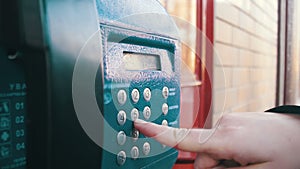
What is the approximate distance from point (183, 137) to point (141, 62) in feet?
0.35

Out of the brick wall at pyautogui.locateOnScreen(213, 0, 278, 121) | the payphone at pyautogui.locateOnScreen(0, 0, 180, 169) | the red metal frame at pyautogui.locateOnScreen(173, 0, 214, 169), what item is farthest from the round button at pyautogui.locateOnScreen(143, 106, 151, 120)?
the brick wall at pyautogui.locateOnScreen(213, 0, 278, 121)

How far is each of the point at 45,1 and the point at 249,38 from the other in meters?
1.80

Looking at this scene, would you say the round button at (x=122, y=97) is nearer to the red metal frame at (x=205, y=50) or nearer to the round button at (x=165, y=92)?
the round button at (x=165, y=92)

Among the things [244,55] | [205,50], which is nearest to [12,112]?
[205,50]

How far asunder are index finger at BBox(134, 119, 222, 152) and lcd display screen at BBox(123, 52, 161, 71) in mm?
61

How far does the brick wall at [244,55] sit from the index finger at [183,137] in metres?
Result: 0.95

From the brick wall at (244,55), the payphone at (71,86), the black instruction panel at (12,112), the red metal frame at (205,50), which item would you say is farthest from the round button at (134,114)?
the brick wall at (244,55)

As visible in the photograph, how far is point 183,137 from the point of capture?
1.42 ft

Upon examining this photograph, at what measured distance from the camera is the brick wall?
1484 mm

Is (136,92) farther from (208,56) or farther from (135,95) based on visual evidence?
(208,56)

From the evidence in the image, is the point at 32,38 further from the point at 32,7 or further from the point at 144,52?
the point at 144,52

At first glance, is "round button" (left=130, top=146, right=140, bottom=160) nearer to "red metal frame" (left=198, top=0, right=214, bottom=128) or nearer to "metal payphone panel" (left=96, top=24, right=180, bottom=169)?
"metal payphone panel" (left=96, top=24, right=180, bottom=169)

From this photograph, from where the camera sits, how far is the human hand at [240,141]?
0.43 m

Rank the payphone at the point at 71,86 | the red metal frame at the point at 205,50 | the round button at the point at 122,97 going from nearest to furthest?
the payphone at the point at 71,86
the round button at the point at 122,97
the red metal frame at the point at 205,50
